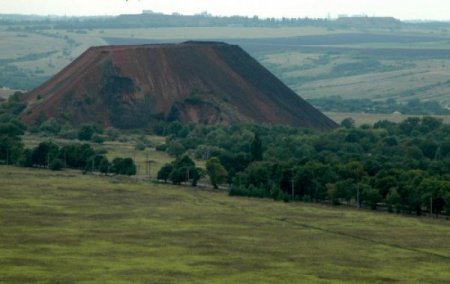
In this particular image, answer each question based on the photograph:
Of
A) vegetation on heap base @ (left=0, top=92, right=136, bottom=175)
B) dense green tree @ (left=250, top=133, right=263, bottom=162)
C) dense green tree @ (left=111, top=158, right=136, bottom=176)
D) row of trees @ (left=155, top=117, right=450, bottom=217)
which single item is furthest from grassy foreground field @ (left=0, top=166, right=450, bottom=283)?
dense green tree @ (left=250, top=133, right=263, bottom=162)

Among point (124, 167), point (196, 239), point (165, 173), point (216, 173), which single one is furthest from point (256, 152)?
point (196, 239)

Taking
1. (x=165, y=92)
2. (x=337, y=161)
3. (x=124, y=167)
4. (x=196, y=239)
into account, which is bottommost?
(x=196, y=239)

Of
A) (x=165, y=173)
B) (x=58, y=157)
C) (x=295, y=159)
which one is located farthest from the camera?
(x=58, y=157)

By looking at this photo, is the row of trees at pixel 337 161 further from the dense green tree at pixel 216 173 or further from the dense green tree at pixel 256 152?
the dense green tree at pixel 216 173

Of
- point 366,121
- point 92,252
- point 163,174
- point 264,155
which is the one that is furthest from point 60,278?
point 366,121

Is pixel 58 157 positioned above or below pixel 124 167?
above

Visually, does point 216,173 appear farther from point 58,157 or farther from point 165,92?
point 165,92
